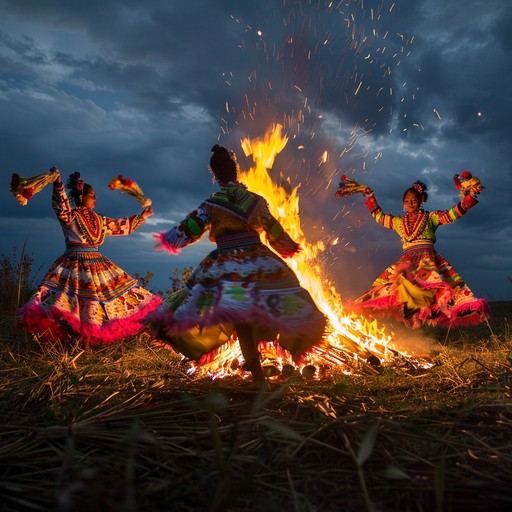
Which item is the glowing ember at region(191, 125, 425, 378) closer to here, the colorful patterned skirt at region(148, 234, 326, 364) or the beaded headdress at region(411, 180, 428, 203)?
the colorful patterned skirt at region(148, 234, 326, 364)

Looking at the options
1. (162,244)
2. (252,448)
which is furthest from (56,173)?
(252,448)

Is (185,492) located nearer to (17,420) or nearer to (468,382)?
(17,420)

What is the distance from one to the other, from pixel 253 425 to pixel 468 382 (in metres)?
2.14

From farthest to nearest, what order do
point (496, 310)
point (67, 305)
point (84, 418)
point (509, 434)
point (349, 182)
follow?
point (496, 310) < point (349, 182) < point (67, 305) < point (84, 418) < point (509, 434)

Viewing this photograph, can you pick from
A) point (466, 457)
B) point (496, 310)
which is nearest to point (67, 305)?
point (466, 457)

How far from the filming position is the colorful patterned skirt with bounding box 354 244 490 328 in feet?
23.6

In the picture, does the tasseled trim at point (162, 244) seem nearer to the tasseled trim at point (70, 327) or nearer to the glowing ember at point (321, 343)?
the glowing ember at point (321, 343)

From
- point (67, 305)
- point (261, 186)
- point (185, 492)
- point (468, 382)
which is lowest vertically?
point (185, 492)

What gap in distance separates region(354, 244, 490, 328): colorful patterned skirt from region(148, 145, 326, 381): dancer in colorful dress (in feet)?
12.3

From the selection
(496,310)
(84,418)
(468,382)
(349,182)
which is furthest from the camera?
(496,310)

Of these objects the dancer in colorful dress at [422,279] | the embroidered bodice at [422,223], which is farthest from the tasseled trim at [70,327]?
the embroidered bodice at [422,223]

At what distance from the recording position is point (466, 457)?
217 cm

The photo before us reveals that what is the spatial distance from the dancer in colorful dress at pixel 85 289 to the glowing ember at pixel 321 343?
2.23 m

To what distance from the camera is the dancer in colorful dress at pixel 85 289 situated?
616 centimetres
